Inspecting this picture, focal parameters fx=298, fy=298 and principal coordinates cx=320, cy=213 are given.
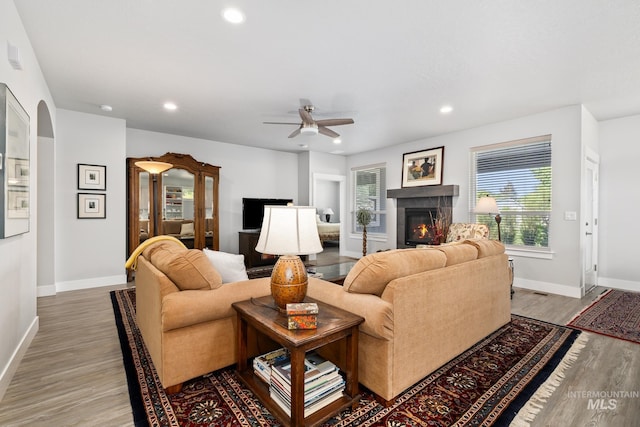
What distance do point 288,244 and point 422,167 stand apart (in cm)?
495

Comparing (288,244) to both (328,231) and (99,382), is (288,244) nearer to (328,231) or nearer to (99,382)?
(99,382)

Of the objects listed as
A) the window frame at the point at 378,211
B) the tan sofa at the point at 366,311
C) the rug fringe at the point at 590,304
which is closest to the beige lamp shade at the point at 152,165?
the tan sofa at the point at 366,311

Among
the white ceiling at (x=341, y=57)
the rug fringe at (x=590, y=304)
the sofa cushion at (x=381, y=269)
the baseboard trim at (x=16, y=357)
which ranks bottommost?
the rug fringe at (x=590, y=304)

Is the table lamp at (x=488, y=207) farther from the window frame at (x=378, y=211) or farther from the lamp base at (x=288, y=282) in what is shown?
the lamp base at (x=288, y=282)

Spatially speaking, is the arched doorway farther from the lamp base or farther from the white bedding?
the white bedding

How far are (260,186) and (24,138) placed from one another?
458 cm

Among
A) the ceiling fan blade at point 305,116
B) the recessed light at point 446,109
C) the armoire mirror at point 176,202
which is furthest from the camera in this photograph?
the armoire mirror at point 176,202

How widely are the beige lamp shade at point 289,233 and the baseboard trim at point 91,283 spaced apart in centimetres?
412

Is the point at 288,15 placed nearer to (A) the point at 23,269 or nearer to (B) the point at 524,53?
(B) the point at 524,53

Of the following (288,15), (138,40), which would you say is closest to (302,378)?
(288,15)

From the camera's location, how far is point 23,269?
247 centimetres

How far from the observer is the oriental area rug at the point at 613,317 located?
2.82m

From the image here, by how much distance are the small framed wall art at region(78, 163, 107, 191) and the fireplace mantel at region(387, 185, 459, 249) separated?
203 inches

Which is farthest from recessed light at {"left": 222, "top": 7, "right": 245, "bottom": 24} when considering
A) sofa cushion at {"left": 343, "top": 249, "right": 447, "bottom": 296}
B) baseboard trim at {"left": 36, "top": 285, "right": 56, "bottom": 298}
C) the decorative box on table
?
baseboard trim at {"left": 36, "top": 285, "right": 56, "bottom": 298}
